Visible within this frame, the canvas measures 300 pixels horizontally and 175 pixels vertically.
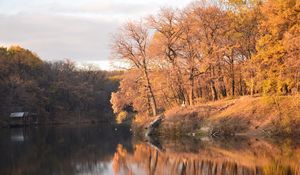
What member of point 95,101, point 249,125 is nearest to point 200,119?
point 249,125

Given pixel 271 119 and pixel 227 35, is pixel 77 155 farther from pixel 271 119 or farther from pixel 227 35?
pixel 227 35

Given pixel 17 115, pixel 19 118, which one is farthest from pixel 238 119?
pixel 19 118

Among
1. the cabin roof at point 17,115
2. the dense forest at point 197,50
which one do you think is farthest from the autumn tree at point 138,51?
the cabin roof at point 17,115

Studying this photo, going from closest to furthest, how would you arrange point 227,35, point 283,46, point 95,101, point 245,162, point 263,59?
point 245,162
point 283,46
point 263,59
point 227,35
point 95,101

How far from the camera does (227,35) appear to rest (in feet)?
187

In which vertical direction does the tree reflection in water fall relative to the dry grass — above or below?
below

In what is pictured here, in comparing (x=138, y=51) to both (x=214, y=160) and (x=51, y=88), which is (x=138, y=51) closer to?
(x=214, y=160)

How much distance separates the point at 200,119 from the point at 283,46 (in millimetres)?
11616

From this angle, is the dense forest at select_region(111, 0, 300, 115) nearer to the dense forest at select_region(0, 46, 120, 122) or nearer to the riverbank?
the riverbank

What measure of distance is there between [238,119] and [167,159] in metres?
17.4

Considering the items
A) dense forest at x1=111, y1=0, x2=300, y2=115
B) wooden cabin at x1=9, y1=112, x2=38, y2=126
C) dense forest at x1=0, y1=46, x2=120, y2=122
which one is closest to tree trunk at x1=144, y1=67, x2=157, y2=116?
dense forest at x1=111, y1=0, x2=300, y2=115

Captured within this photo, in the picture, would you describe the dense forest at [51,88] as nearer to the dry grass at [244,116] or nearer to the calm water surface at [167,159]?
the dry grass at [244,116]

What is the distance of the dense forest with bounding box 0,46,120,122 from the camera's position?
347ft

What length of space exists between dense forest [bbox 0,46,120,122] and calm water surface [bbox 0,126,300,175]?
63.3 m
